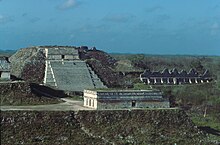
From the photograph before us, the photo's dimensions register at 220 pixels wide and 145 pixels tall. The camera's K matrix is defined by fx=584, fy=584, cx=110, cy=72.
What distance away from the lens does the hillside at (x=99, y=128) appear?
3525 cm

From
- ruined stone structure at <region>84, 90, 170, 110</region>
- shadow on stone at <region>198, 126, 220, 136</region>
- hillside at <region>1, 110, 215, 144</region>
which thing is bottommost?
shadow on stone at <region>198, 126, 220, 136</region>

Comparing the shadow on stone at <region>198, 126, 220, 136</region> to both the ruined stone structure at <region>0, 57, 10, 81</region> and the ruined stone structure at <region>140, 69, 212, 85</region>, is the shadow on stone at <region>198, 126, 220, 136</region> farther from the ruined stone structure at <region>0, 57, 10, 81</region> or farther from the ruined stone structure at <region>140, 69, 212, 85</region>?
the ruined stone structure at <region>140, 69, 212, 85</region>

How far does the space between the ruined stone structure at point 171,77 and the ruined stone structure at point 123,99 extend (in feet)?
75.8

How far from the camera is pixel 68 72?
50.0m

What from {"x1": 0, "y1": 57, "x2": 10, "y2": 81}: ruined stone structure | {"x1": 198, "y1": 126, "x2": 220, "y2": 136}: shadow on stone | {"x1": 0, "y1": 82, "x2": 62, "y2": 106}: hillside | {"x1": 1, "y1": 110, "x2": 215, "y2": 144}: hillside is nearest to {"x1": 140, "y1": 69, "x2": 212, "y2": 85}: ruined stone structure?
{"x1": 198, "y1": 126, "x2": 220, "y2": 136}: shadow on stone

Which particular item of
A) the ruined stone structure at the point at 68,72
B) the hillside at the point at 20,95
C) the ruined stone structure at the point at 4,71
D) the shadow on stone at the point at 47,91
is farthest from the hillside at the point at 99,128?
the ruined stone structure at the point at 68,72

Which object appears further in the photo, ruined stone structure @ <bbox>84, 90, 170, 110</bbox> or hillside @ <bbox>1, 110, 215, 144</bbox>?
ruined stone structure @ <bbox>84, 90, 170, 110</bbox>

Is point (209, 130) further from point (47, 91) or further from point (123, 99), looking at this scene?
point (47, 91)

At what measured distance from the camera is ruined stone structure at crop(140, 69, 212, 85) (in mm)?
66938

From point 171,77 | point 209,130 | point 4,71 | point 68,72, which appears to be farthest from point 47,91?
point 171,77

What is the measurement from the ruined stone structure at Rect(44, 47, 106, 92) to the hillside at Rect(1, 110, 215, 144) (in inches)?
409

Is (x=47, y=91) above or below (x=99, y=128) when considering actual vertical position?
above

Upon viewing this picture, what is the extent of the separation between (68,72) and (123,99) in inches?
406

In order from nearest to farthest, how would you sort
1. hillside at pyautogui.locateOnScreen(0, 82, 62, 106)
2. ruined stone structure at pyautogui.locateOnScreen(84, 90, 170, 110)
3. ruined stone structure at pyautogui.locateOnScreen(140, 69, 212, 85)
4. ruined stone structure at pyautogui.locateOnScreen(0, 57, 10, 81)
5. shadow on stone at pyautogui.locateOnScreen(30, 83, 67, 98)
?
ruined stone structure at pyautogui.locateOnScreen(84, 90, 170, 110) < hillside at pyautogui.locateOnScreen(0, 82, 62, 106) < shadow on stone at pyautogui.locateOnScreen(30, 83, 67, 98) < ruined stone structure at pyautogui.locateOnScreen(0, 57, 10, 81) < ruined stone structure at pyautogui.locateOnScreen(140, 69, 212, 85)
